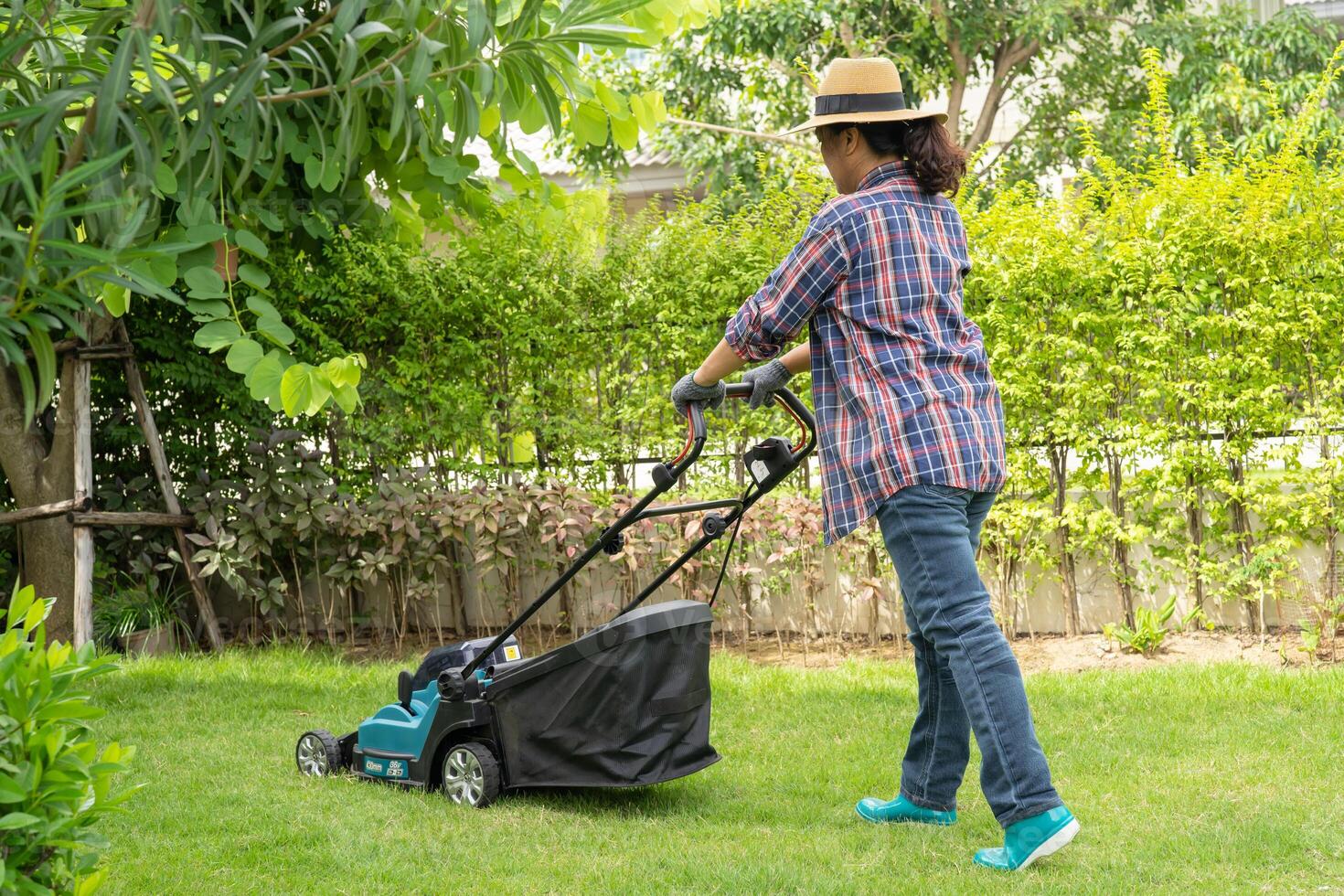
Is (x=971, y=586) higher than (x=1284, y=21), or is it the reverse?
(x=1284, y=21)

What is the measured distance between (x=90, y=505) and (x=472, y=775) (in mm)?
3343

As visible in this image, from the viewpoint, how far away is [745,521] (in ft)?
20.2

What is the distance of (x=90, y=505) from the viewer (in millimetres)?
6207

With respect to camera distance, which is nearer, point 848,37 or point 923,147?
point 923,147

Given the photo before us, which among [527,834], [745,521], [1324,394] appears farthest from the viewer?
[745,521]

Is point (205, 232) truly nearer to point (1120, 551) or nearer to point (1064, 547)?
point (1064, 547)

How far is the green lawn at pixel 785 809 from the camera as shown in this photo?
3.14 m

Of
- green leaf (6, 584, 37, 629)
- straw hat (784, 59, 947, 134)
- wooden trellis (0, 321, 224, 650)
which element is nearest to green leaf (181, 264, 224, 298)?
green leaf (6, 584, 37, 629)

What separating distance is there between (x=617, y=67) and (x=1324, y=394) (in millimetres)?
7441

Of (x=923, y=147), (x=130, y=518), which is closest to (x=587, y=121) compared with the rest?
(x=923, y=147)

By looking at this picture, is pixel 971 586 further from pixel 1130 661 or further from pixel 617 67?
pixel 617 67

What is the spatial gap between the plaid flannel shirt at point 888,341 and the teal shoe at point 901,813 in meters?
0.85

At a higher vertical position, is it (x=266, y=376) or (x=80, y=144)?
(x=80, y=144)

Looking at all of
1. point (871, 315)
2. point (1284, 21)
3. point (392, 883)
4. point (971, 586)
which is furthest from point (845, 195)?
A: point (1284, 21)
